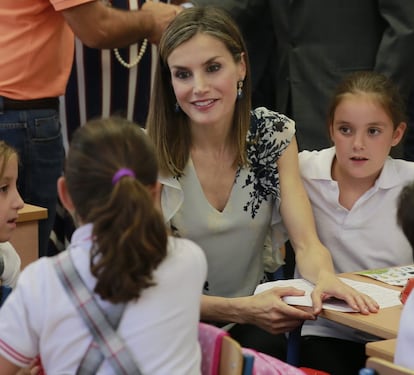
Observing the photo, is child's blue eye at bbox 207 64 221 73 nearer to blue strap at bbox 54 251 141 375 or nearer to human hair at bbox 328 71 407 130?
human hair at bbox 328 71 407 130

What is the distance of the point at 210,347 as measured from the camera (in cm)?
175

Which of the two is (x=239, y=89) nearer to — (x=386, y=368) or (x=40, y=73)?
(x=40, y=73)

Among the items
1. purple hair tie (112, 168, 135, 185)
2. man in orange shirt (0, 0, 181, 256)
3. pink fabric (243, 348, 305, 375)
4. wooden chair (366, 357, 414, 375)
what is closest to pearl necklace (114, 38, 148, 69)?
man in orange shirt (0, 0, 181, 256)

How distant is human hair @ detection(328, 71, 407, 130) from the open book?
597 mm

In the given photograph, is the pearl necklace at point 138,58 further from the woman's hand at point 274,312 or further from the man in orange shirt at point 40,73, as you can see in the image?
the woman's hand at point 274,312

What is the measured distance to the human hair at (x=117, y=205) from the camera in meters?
1.54

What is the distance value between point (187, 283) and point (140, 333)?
5.4 inches

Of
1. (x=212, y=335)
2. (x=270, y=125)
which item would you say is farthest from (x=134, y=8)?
(x=212, y=335)

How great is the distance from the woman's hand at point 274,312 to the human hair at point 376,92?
Answer: 0.71 metres

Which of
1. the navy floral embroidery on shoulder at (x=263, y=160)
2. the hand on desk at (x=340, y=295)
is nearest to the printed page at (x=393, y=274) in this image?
the hand on desk at (x=340, y=295)

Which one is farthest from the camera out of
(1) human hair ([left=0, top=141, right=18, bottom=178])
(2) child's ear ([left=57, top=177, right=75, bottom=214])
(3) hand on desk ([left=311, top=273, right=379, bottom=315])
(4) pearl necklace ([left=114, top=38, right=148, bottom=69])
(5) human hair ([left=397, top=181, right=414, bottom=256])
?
(4) pearl necklace ([left=114, top=38, right=148, bottom=69])

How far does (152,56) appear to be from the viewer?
370 centimetres

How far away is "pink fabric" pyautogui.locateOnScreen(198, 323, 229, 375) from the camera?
1.74m

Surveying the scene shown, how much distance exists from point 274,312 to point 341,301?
0.56 feet
